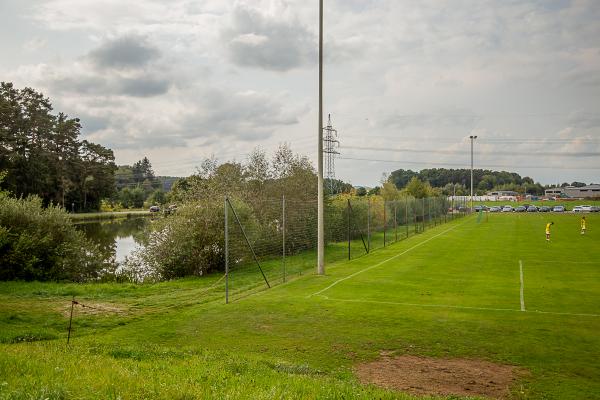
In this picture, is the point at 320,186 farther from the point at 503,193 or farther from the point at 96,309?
the point at 503,193

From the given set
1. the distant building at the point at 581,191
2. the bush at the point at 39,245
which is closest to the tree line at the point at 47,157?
the bush at the point at 39,245

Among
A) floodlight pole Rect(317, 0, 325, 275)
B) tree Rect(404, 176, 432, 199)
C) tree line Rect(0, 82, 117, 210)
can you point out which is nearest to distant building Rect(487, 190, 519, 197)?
Result: tree Rect(404, 176, 432, 199)

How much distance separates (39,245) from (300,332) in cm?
1574

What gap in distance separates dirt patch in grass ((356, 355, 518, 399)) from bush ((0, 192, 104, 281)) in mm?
16690

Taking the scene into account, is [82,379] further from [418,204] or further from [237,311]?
[418,204]

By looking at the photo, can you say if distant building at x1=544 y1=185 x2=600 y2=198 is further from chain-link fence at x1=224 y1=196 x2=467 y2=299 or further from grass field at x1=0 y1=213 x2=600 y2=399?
grass field at x1=0 y1=213 x2=600 y2=399

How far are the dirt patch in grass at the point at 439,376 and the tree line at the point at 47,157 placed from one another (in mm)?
46742

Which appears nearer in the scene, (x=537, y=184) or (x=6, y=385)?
(x=6, y=385)

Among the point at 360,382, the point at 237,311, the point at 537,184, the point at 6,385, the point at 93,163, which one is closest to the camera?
the point at 6,385

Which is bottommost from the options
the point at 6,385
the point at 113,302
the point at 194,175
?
the point at 113,302

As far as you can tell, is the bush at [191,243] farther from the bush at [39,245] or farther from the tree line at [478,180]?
the tree line at [478,180]

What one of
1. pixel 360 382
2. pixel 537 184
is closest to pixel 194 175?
pixel 360 382

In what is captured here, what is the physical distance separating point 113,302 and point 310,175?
2070 centimetres

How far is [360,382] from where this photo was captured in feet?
26.1
